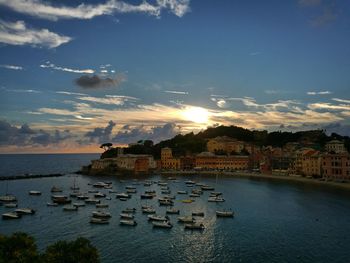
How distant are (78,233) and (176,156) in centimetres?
10600

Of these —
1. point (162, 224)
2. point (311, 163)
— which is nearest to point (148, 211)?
point (162, 224)

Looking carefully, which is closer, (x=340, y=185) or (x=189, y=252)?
(x=189, y=252)

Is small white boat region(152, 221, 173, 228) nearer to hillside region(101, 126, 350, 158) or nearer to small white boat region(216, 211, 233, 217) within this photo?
small white boat region(216, 211, 233, 217)

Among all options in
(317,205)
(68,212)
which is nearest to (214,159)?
(317,205)

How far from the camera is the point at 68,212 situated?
2137 inches

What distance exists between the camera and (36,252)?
19109 millimetres

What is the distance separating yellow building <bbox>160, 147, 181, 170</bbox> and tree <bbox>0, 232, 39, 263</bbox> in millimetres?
122513

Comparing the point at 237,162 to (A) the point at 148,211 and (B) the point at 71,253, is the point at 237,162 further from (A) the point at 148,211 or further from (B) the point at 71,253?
(B) the point at 71,253

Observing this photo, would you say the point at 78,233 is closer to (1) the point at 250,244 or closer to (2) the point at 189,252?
(2) the point at 189,252

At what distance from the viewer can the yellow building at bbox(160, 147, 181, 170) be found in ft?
466

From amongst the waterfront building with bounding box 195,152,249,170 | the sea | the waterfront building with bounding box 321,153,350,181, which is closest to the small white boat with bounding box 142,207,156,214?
the sea

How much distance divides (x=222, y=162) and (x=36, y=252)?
122m

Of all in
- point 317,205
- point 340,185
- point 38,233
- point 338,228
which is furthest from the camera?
point 340,185

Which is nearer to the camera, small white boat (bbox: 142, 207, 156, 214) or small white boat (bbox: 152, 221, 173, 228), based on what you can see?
small white boat (bbox: 152, 221, 173, 228)
